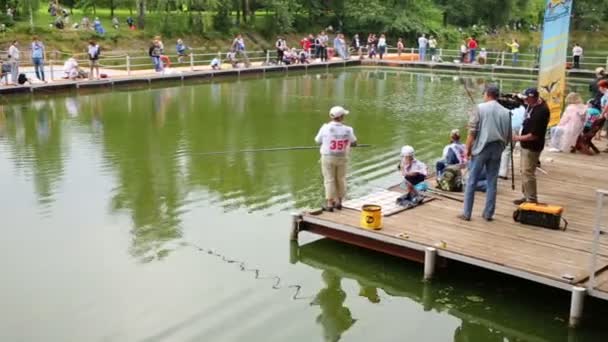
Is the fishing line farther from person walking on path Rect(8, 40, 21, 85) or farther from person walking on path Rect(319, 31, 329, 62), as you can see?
person walking on path Rect(319, 31, 329, 62)

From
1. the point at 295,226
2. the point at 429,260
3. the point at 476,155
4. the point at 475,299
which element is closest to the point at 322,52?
the point at 295,226

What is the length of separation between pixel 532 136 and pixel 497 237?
4.81 ft

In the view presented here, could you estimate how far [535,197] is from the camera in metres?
8.93

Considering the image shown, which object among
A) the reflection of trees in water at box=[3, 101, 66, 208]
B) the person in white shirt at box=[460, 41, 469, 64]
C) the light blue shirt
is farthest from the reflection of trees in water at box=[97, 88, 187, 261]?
the person in white shirt at box=[460, 41, 469, 64]

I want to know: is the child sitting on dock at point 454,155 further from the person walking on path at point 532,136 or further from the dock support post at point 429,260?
the dock support post at point 429,260

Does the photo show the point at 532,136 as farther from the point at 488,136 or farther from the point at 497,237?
the point at 497,237

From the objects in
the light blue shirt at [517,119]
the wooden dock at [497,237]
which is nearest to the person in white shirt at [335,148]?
the wooden dock at [497,237]

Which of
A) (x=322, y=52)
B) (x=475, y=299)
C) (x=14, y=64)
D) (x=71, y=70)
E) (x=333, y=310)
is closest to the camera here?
(x=333, y=310)

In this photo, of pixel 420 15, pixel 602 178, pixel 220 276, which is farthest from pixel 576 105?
pixel 420 15

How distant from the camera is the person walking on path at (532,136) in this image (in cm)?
866

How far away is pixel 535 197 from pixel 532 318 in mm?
2291

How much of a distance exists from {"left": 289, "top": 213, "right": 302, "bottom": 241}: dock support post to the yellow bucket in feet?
3.11

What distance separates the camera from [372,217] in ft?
27.0

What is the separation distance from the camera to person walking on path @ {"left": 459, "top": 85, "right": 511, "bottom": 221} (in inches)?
318
